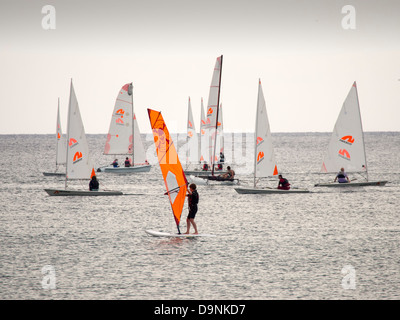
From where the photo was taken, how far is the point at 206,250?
31.8 meters

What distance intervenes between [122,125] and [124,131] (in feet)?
2.58

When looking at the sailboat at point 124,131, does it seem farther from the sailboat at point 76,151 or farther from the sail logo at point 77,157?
the sail logo at point 77,157

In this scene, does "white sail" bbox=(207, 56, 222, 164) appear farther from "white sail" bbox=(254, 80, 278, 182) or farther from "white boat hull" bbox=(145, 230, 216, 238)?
"white boat hull" bbox=(145, 230, 216, 238)

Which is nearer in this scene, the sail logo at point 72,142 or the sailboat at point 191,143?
the sail logo at point 72,142

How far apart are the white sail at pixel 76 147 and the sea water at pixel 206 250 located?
2386 mm

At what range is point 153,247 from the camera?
32562 millimetres

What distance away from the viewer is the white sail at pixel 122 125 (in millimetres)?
77250

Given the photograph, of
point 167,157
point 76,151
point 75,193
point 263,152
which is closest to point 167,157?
point 167,157

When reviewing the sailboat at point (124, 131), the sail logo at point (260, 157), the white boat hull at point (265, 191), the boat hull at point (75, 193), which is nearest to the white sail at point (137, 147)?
the sailboat at point (124, 131)

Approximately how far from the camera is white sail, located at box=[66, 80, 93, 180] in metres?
51.2

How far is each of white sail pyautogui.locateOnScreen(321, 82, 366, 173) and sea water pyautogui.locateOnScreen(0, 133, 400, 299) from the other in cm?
490

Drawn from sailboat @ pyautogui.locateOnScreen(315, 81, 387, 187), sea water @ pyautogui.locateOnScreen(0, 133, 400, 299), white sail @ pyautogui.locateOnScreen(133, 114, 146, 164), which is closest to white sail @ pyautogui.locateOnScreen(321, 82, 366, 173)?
sailboat @ pyautogui.locateOnScreen(315, 81, 387, 187)
